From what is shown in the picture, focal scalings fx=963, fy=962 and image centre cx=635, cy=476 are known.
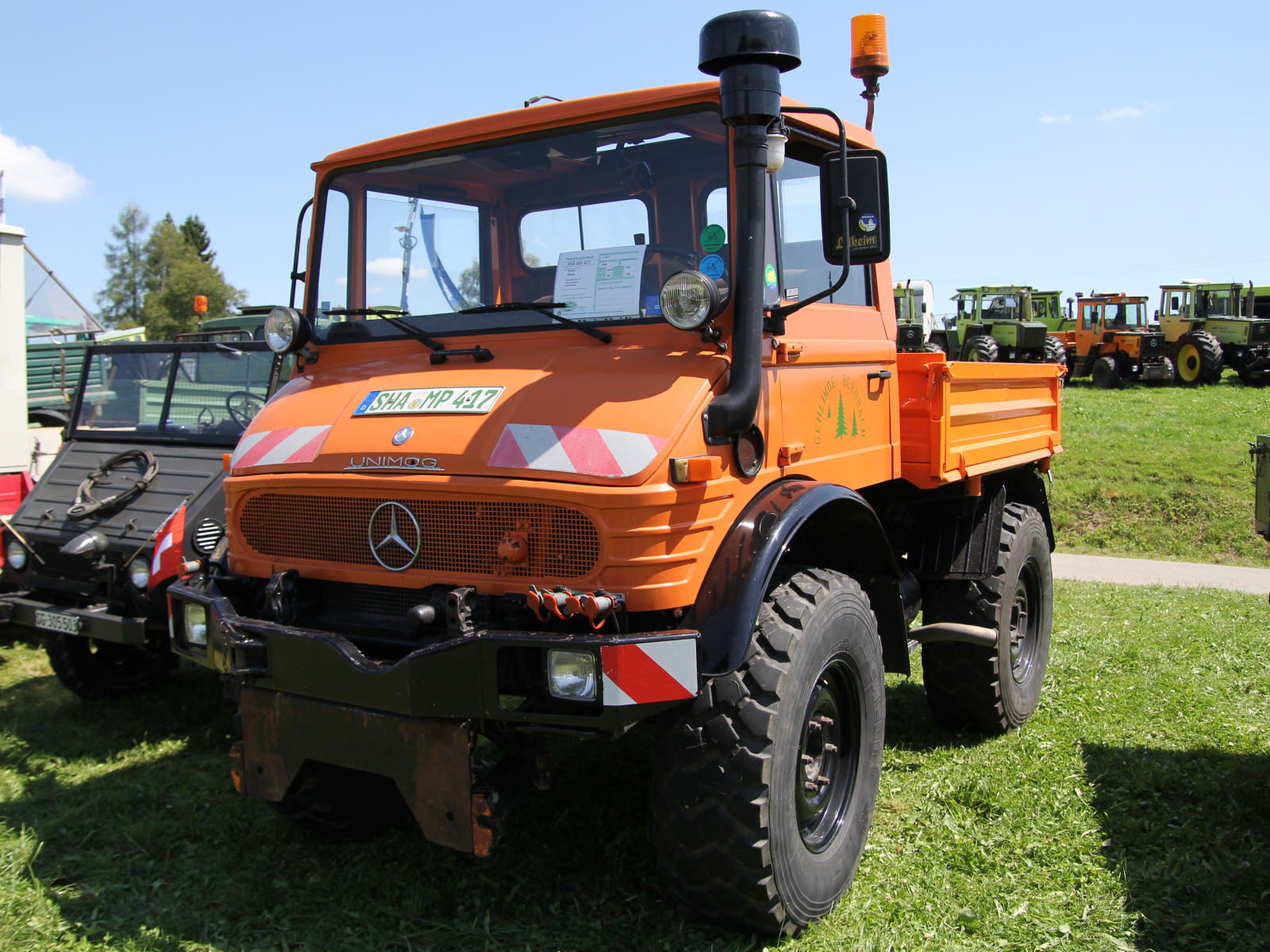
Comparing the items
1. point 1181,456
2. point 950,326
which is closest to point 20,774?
point 1181,456

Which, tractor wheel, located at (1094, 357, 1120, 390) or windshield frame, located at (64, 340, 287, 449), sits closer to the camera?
windshield frame, located at (64, 340, 287, 449)

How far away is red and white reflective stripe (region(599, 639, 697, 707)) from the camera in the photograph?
2506 mm

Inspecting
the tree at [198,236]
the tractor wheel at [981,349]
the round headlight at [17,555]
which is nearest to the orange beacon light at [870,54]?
the round headlight at [17,555]

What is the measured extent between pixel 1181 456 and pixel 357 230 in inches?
495

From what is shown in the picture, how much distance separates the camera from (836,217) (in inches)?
118

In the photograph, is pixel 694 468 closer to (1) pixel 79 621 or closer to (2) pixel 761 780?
(2) pixel 761 780

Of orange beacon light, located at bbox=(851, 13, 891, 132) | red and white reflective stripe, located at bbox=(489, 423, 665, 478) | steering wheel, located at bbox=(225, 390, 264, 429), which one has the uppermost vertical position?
orange beacon light, located at bbox=(851, 13, 891, 132)

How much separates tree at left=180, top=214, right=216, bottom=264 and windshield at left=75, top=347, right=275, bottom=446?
76.3 metres

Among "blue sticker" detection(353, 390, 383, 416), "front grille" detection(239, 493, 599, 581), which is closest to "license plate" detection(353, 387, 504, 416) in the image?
"blue sticker" detection(353, 390, 383, 416)

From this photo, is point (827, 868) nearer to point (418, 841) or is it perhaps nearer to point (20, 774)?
point (418, 841)

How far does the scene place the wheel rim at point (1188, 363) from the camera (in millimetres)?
22297

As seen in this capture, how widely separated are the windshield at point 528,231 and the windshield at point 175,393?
2.72 m

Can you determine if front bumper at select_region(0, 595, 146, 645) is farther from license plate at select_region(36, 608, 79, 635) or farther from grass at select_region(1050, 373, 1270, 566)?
grass at select_region(1050, 373, 1270, 566)

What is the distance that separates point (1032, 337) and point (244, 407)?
79.9 ft
